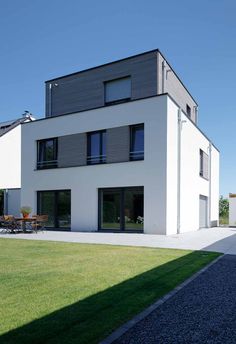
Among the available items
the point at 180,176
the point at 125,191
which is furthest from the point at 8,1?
the point at 180,176

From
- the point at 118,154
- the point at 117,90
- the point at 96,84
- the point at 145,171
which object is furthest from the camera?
the point at 96,84

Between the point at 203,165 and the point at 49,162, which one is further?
the point at 203,165

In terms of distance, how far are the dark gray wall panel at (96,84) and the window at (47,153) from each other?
103 inches

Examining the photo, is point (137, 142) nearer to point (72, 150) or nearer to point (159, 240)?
point (72, 150)

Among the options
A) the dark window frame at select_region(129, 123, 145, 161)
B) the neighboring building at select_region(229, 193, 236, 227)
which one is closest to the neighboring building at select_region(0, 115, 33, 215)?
the dark window frame at select_region(129, 123, 145, 161)

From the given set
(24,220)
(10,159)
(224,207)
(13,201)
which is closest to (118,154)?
(24,220)

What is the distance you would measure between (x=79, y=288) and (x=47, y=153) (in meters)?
15.5

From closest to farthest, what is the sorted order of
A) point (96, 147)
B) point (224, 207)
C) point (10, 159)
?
point (96, 147)
point (10, 159)
point (224, 207)

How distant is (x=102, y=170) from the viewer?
17.3 m

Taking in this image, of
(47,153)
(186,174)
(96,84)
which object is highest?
(96,84)

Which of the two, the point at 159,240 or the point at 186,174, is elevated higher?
the point at 186,174

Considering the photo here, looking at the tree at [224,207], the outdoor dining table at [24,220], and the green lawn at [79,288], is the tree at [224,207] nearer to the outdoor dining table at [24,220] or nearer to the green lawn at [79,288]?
the outdoor dining table at [24,220]

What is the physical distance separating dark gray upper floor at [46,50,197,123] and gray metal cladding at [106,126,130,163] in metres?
2.67

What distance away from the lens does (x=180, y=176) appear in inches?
680
